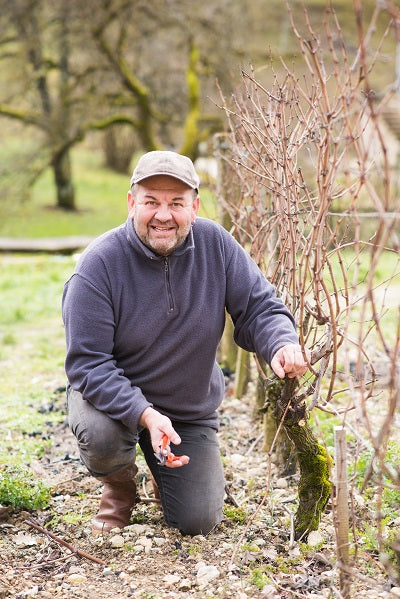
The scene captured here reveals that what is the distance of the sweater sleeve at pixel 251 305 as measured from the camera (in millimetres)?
3055

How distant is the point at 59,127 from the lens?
1520 cm

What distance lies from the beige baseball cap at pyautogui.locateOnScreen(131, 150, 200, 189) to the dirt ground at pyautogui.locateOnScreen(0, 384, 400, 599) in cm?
133

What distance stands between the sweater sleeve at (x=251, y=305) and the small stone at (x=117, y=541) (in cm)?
95

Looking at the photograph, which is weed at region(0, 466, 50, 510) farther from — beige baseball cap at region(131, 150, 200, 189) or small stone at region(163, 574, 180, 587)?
beige baseball cap at region(131, 150, 200, 189)

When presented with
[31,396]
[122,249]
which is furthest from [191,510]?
[31,396]

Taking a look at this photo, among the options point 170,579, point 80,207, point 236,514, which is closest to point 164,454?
point 170,579

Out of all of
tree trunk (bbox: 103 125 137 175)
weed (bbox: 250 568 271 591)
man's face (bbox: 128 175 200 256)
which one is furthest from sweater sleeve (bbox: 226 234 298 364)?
tree trunk (bbox: 103 125 137 175)

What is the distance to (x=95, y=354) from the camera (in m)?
3.02

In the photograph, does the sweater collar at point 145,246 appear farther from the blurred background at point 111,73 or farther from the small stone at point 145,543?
the blurred background at point 111,73

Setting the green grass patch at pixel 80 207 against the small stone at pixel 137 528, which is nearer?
the small stone at pixel 137 528

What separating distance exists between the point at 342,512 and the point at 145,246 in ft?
4.42

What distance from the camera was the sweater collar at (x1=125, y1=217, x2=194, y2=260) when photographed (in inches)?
123

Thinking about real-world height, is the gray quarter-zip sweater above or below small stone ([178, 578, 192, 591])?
above

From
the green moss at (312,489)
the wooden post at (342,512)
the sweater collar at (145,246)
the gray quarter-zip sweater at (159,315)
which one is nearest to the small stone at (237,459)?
the gray quarter-zip sweater at (159,315)
